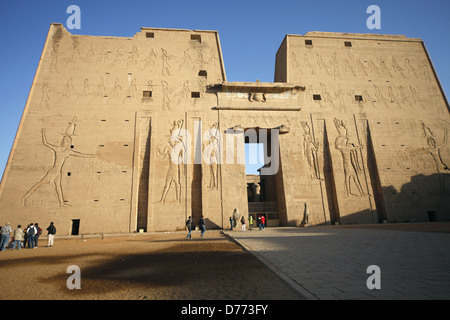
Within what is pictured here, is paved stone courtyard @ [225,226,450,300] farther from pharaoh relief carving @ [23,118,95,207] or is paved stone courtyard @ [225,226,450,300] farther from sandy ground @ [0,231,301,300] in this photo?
pharaoh relief carving @ [23,118,95,207]

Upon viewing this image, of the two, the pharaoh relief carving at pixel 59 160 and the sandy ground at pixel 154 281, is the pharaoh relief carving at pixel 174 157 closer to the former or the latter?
the pharaoh relief carving at pixel 59 160

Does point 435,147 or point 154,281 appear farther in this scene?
point 435,147

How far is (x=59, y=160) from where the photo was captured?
15938mm

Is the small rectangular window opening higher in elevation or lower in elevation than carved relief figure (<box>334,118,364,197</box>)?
higher

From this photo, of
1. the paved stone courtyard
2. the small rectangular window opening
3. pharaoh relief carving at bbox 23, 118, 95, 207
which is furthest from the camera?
the small rectangular window opening

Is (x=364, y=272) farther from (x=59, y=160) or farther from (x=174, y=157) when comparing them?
(x=59, y=160)

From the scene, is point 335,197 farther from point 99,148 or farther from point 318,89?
point 99,148

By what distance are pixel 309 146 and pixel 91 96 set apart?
18354 mm

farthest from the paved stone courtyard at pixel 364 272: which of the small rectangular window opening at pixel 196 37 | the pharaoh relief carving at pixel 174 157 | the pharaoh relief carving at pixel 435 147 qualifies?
the small rectangular window opening at pixel 196 37

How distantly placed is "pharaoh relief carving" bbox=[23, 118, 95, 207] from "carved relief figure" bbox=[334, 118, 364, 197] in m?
19.8

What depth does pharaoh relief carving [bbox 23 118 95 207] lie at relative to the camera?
15.2 metres

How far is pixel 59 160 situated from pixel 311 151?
63.3ft

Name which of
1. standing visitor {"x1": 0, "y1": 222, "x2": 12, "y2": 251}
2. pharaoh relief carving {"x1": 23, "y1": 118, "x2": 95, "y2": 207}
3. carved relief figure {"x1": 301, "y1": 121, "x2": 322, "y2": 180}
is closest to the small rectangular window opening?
carved relief figure {"x1": 301, "y1": 121, "x2": 322, "y2": 180}

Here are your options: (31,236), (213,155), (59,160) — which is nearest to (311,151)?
(213,155)
